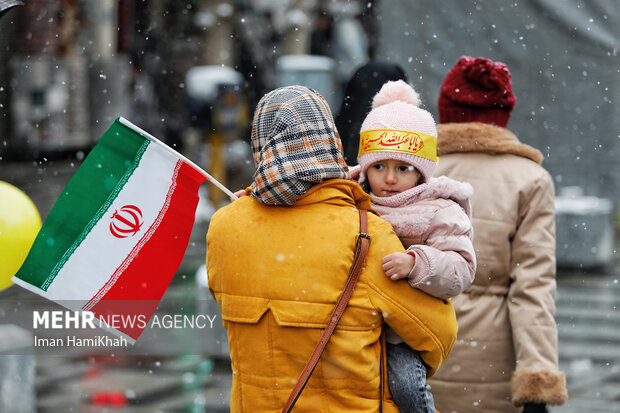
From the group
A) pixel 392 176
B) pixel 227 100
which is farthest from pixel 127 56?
pixel 392 176

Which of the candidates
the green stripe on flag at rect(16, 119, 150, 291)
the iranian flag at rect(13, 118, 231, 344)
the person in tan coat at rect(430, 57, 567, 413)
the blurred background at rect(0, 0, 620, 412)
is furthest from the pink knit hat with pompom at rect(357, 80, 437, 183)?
the blurred background at rect(0, 0, 620, 412)

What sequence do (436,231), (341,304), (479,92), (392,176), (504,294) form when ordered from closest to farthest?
(341,304), (436,231), (392,176), (504,294), (479,92)

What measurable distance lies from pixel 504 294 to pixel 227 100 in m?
13.7

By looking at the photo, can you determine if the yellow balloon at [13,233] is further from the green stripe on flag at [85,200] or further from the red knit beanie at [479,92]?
the red knit beanie at [479,92]

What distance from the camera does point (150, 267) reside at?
350cm

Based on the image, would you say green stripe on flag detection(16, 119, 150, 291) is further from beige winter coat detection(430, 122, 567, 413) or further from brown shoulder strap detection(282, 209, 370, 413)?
beige winter coat detection(430, 122, 567, 413)

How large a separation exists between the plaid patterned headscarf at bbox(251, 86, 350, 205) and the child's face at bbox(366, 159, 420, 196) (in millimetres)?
245

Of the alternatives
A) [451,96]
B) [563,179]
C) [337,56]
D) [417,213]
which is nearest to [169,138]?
[337,56]

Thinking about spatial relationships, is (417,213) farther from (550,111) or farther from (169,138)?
(169,138)

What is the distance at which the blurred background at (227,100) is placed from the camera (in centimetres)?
776

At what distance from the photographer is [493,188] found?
3979 mm

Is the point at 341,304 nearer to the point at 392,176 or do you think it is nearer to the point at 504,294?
the point at 392,176
